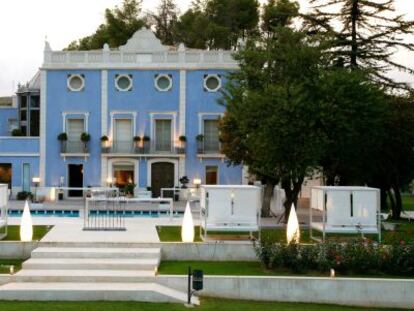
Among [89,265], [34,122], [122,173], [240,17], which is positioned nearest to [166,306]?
[89,265]

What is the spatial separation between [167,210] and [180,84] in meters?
11.8

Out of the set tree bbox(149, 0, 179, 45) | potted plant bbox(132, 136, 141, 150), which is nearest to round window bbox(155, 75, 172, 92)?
potted plant bbox(132, 136, 141, 150)

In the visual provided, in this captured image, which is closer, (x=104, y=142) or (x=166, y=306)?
(x=166, y=306)

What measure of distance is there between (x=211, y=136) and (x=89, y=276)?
22.0m

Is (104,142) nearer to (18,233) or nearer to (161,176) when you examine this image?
(161,176)

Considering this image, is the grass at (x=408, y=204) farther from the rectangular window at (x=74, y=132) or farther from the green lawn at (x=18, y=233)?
the green lawn at (x=18, y=233)

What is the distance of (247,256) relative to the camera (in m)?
15.3

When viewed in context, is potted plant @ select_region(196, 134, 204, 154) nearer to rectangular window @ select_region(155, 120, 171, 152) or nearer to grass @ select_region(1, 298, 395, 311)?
rectangular window @ select_region(155, 120, 171, 152)

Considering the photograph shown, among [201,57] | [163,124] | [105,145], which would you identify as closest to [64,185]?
[105,145]

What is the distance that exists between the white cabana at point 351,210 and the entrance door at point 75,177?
20432 mm

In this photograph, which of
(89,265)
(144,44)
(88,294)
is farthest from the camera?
(144,44)

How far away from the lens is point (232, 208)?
54.2 feet

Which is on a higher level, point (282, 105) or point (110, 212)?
point (282, 105)

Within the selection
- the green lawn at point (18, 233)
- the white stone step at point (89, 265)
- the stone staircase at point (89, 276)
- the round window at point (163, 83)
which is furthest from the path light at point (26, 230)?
the round window at point (163, 83)
